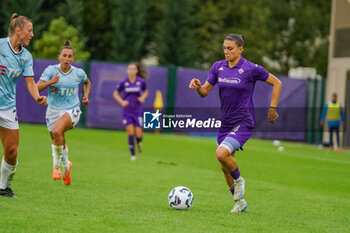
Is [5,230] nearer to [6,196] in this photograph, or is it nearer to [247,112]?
[6,196]

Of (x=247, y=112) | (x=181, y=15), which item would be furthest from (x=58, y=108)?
(x=181, y=15)

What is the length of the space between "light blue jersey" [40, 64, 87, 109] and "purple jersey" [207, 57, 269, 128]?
324 centimetres

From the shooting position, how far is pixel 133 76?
54.9 ft

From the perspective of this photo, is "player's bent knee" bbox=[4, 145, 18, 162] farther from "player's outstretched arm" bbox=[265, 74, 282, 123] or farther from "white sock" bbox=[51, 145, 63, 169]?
"player's outstretched arm" bbox=[265, 74, 282, 123]

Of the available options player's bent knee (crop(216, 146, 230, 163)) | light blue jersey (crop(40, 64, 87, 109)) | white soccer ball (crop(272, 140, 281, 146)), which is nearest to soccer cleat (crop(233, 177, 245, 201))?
player's bent knee (crop(216, 146, 230, 163))

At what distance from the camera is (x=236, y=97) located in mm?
8297

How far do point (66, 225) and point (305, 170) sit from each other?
32.7 ft

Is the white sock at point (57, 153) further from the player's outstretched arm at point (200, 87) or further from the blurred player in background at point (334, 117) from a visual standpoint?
the blurred player in background at point (334, 117)

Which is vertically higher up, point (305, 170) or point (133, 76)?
point (133, 76)

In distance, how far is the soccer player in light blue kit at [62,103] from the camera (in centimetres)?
1050

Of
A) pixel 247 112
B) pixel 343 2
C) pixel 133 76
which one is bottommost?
pixel 247 112

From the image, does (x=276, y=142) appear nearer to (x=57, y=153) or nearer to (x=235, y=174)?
(x=57, y=153)

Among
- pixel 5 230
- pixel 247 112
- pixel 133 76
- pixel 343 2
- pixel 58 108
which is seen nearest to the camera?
pixel 5 230

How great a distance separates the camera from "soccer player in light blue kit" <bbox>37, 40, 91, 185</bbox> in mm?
10500
